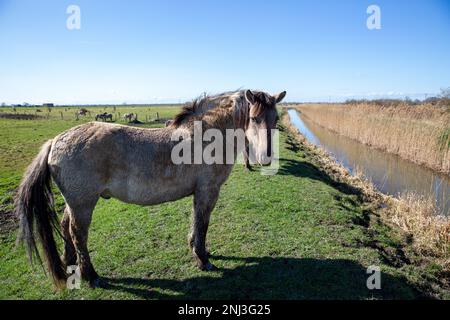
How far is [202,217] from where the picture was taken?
4.41 metres

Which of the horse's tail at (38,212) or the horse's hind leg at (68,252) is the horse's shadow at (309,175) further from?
the horse's tail at (38,212)

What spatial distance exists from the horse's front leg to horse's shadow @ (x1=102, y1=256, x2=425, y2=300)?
226 mm

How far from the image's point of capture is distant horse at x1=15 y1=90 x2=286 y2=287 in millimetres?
3746

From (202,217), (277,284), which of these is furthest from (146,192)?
(277,284)

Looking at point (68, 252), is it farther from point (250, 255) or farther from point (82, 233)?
point (250, 255)

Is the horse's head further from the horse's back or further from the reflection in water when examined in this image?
the reflection in water

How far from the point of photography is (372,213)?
A: 7457 mm

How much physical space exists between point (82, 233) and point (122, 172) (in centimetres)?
103

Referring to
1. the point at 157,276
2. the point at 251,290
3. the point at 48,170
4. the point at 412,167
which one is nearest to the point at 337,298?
the point at 251,290

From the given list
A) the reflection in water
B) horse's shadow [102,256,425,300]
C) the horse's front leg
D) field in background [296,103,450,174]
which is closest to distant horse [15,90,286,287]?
the horse's front leg

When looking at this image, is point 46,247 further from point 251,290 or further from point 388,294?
point 388,294

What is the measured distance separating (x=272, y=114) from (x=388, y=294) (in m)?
3.09

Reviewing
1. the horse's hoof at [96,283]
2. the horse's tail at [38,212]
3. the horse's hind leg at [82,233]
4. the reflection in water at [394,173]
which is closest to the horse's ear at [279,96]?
the horse's hind leg at [82,233]
